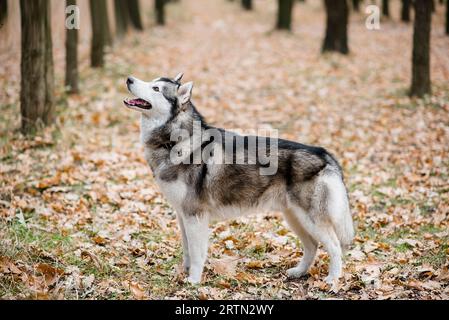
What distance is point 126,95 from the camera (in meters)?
12.2

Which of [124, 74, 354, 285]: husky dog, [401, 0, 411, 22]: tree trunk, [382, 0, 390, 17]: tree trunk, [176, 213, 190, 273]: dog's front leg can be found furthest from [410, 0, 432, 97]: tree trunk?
[382, 0, 390, 17]: tree trunk

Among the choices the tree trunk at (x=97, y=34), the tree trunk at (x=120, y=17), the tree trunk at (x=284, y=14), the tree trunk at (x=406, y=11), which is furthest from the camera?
the tree trunk at (x=406, y=11)

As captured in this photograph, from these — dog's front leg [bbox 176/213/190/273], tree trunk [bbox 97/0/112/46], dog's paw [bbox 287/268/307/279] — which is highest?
tree trunk [bbox 97/0/112/46]

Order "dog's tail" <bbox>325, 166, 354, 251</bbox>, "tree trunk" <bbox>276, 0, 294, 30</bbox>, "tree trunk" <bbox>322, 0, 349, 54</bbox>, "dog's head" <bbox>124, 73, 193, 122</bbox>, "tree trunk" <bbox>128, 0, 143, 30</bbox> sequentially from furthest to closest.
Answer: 1. "tree trunk" <bbox>128, 0, 143, 30</bbox>
2. "tree trunk" <bbox>276, 0, 294, 30</bbox>
3. "tree trunk" <bbox>322, 0, 349, 54</bbox>
4. "dog's head" <bbox>124, 73, 193, 122</bbox>
5. "dog's tail" <bbox>325, 166, 354, 251</bbox>

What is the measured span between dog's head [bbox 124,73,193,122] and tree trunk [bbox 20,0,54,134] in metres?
4.95

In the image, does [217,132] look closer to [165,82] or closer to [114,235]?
[165,82]

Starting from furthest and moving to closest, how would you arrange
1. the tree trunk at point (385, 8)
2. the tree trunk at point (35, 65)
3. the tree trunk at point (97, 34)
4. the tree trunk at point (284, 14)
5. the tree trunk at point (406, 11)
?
the tree trunk at point (385, 8) → the tree trunk at point (406, 11) → the tree trunk at point (284, 14) → the tree trunk at point (97, 34) → the tree trunk at point (35, 65)

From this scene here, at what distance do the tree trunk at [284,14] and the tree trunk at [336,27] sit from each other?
388 cm

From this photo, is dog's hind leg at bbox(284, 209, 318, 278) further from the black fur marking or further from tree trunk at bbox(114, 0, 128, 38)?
tree trunk at bbox(114, 0, 128, 38)

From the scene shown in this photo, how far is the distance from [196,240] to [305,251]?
1.26 metres

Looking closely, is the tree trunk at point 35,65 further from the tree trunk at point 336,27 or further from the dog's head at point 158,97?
the tree trunk at point 336,27

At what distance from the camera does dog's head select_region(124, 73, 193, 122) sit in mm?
4879

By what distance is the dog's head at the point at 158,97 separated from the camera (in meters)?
4.88

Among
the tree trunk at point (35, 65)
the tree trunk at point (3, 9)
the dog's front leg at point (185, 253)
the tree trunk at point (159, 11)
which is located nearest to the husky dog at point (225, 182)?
the dog's front leg at point (185, 253)
